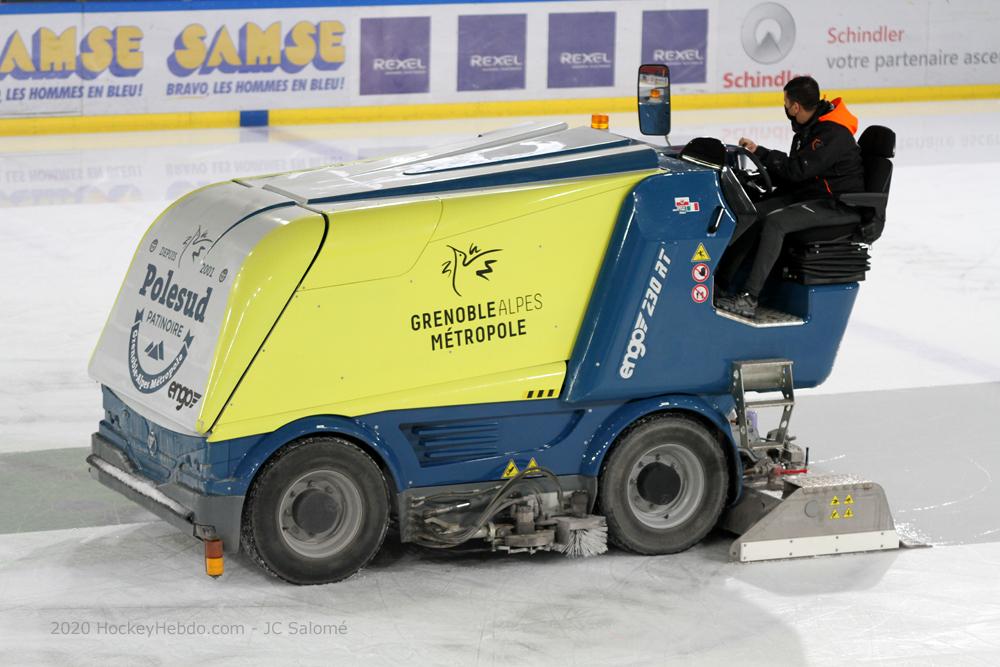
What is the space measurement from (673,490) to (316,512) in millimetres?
1365

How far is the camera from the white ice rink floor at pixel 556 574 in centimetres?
541

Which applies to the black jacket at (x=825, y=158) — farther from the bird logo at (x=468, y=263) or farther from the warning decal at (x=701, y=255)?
the bird logo at (x=468, y=263)

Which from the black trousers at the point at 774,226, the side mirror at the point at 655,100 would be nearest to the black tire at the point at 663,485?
the black trousers at the point at 774,226

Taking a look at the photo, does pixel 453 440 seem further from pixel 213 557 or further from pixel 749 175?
pixel 749 175

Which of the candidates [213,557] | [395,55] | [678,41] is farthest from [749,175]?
[678,41]

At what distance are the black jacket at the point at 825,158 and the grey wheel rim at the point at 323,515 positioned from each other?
2136 mm

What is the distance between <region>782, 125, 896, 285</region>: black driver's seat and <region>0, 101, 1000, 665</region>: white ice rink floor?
1.06 m

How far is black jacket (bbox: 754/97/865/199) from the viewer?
21.2 feet

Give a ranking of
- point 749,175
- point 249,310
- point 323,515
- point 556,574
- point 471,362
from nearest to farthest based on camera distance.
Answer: point 249,310, point 323,515, point 471,362, point 556,574, point 749,175

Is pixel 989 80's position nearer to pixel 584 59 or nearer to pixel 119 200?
pixel 584 59

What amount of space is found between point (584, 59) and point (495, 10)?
3.90 ft

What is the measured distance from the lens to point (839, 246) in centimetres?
643

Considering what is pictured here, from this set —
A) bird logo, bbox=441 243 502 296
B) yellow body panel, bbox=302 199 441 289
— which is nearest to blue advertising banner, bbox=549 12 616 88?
bird logo, bbox=441 243 502 296

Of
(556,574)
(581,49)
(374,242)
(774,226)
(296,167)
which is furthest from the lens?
(581,49)
